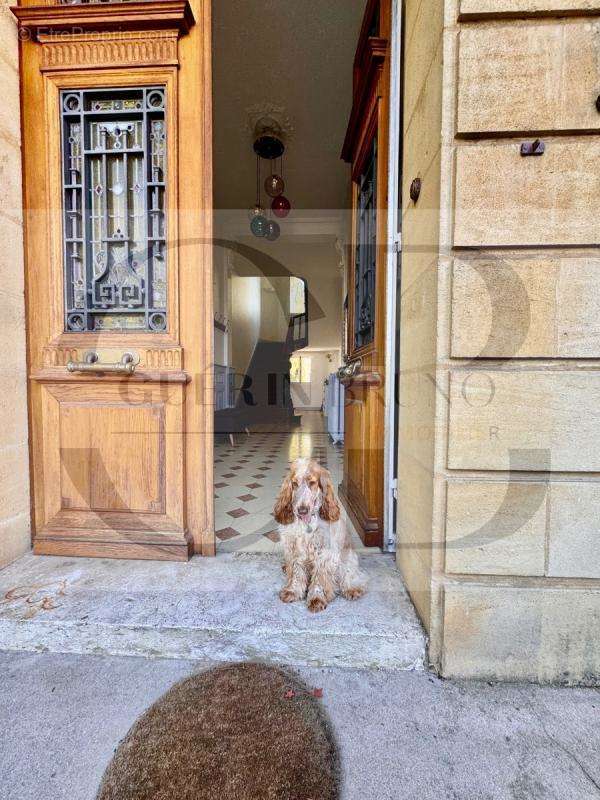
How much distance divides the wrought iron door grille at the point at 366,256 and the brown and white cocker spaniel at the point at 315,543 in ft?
3.55

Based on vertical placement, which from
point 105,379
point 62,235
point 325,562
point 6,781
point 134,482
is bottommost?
point 6,781

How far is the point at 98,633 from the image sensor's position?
148cm

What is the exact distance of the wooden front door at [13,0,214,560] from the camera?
74.2 inches

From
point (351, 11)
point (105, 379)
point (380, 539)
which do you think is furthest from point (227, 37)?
point (380, 539)

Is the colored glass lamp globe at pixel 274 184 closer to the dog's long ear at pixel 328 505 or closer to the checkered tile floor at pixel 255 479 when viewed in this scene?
the checkered tile floor at pixel 255 479

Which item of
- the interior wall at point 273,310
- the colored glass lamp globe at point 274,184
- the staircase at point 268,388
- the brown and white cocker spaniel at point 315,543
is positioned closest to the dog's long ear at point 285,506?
the brown and white cocker spaniel at point 315,543

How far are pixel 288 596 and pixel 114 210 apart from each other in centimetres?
218

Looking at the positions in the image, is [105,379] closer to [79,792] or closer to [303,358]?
[79,792]

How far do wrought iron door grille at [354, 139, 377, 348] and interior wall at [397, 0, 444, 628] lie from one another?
44 centimetres

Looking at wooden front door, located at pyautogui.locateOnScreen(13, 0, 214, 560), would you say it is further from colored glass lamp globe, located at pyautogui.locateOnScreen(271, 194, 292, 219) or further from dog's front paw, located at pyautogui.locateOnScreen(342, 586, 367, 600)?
colored glass lamp globe, located at pyautogui.locateOnScreen(271, 194, 292, 219)

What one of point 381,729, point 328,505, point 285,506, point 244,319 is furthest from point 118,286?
point 244,319

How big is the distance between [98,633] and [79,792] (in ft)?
1.87

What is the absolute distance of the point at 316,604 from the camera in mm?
1537

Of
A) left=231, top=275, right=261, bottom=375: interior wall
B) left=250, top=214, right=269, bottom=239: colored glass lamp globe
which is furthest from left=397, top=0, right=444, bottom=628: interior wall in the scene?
left=231, top=275, right=261, bottom=375: interior wall
